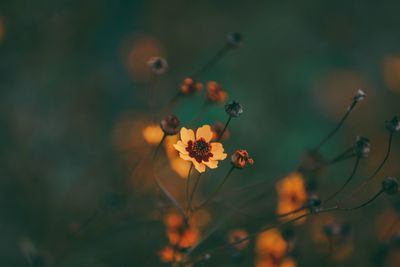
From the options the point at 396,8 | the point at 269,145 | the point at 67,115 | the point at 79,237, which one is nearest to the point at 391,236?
the point at 269,145

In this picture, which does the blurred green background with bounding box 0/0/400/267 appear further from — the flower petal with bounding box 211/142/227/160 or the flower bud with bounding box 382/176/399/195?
the flower bud with bounding box 382/176/399/195

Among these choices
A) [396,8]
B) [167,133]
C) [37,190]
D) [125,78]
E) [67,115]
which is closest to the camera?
[167,133]

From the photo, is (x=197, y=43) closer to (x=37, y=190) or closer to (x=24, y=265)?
(x=37, y=190)

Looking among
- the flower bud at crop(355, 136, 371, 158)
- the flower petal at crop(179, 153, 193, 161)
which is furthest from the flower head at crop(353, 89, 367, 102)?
the flower petal at crop(179, 153, 193, 161)

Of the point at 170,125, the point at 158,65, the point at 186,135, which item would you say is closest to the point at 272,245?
the point at 186,135

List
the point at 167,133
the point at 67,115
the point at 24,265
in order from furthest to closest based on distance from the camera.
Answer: the point at 67,115
the point at 24,265
the point at 167,133

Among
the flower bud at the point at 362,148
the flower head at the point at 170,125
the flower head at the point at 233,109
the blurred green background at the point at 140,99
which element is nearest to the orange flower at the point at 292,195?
the blurred green background at the point at 140,99

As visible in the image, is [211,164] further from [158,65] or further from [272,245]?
[272,245]
